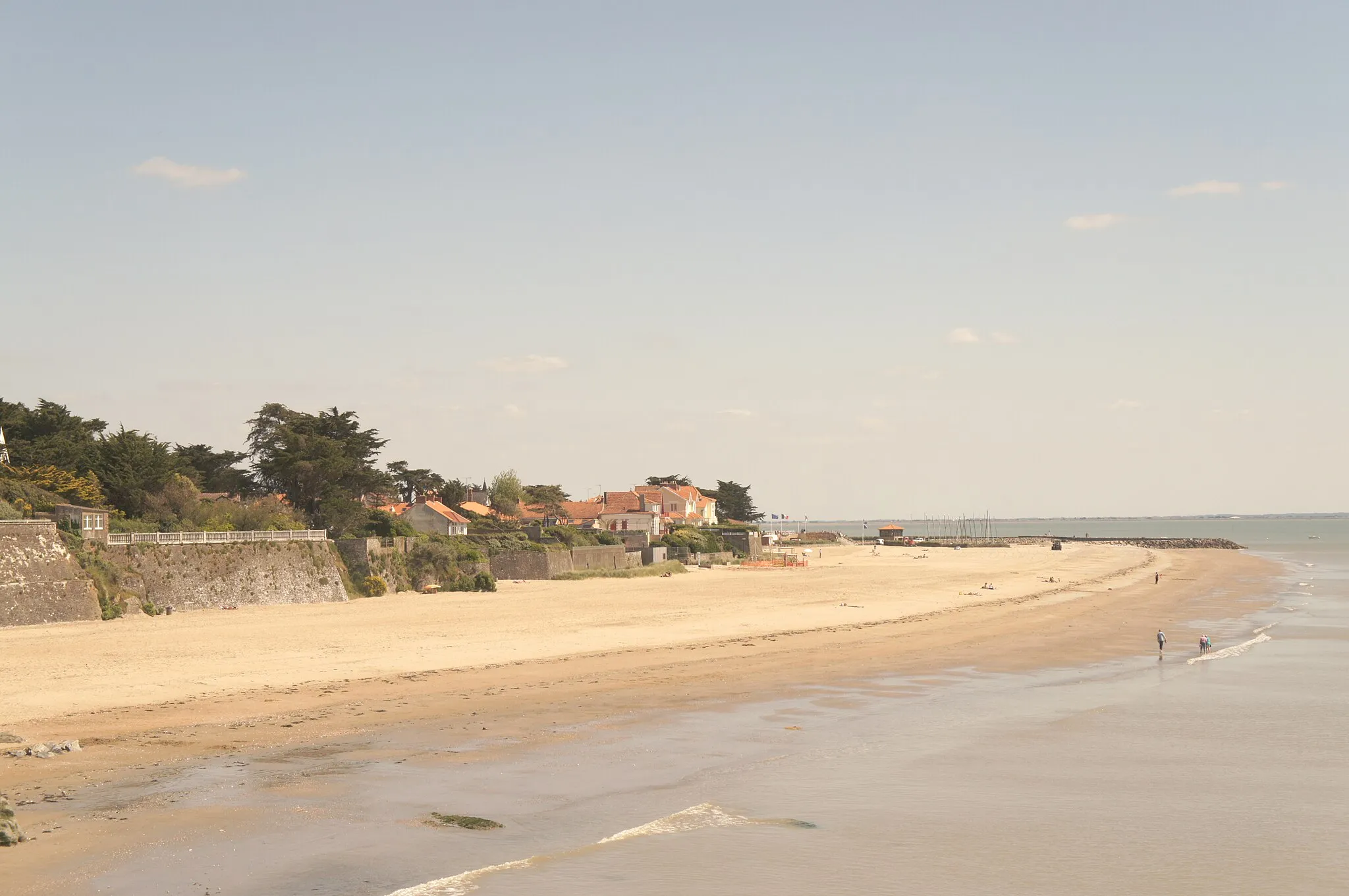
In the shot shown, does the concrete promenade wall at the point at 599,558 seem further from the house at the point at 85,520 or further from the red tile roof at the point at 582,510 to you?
the red tile roof at the point at 582,510

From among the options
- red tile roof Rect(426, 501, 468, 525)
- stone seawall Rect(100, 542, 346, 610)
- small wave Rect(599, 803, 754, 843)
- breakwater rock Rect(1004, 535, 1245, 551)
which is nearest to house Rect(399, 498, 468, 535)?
red tile roof Rect(426, 501, 468, 525)

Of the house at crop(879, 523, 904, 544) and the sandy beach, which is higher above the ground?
the house at crop(879, 523, 904, 544)

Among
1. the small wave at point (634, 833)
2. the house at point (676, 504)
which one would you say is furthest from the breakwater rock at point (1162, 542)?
the small wave at point (634, 833)

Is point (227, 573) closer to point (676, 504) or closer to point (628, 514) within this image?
point (628, 514)

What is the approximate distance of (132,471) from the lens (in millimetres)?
53469

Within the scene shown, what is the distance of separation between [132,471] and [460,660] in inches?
1234

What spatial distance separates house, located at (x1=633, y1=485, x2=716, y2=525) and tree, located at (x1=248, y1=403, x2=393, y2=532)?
2363 inches

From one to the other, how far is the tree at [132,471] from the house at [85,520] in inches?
372

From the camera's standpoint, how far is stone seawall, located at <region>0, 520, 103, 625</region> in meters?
35.8

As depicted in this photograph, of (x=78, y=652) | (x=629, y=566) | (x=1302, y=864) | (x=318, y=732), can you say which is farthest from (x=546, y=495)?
(x=1302, y=864)

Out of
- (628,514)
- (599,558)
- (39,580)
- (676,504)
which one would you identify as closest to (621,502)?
(628,514)

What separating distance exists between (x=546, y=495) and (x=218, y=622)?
92440 mm

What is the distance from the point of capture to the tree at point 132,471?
53.3 metres

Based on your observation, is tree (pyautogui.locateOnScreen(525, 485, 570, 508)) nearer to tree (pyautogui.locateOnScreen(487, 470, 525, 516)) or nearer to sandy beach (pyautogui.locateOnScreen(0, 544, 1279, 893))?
tree (pyautogui.locateOnScreen(487, 470, 525, 516))
